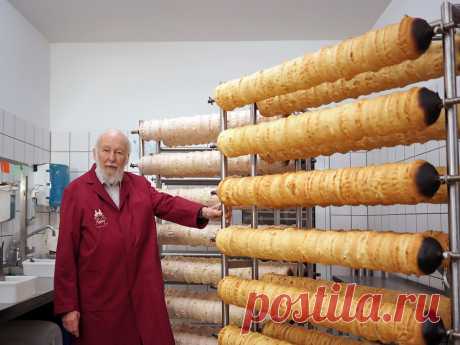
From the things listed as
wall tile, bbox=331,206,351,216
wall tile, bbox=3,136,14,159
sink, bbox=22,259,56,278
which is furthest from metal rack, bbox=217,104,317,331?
wall tile, bbox=3,136,14,159

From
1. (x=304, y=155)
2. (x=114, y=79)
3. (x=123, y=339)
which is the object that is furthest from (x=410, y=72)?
(x=114, y=79)

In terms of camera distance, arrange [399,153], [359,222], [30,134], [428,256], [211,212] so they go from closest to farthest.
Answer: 1. [428,256]
2. [211,212]
3. [399,153]
4. [30,134]
5. [359,222]

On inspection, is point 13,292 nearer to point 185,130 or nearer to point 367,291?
point 185,130

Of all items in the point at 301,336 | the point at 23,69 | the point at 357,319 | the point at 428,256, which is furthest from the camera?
the point at 23,69

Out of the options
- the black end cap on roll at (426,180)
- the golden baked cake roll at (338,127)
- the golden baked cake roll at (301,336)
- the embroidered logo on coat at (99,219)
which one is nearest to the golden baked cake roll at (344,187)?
the black end cap on roll at (426,180)

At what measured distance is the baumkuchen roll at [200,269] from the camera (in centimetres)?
277

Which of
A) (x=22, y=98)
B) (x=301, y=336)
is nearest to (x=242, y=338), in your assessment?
(x=301, y=336)

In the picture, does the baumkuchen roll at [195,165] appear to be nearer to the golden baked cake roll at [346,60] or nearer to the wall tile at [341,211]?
the golden baked cake roll at [346,60]

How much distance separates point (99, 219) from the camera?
264 centimetres

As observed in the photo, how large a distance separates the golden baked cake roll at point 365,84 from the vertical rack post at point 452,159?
0.36ft

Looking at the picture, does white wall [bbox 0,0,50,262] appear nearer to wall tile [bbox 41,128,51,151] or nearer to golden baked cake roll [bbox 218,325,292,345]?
wall tile [bbox 41,128,51,151]

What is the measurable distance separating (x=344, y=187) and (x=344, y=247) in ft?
0.60

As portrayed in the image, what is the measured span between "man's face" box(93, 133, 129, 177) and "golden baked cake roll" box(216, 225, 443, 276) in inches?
37.3

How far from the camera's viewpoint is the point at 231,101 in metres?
2.06
